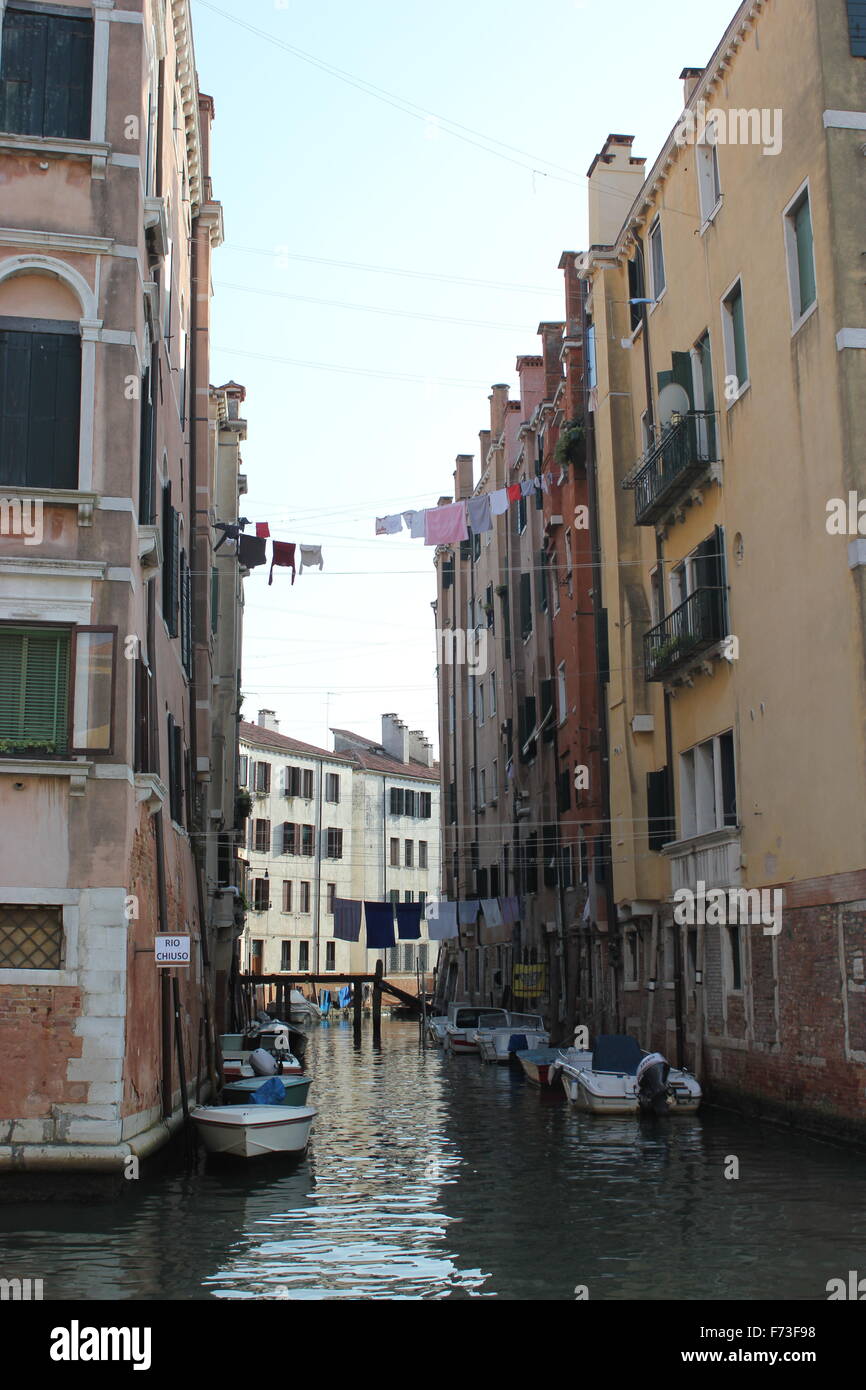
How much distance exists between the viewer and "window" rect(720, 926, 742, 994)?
71.8ft

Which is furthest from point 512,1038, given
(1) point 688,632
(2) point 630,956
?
(1) point 688,632

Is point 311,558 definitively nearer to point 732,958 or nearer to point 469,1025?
point 732,958

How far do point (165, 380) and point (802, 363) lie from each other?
8835 mm

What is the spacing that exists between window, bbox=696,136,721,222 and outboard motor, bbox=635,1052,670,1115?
43.2ft

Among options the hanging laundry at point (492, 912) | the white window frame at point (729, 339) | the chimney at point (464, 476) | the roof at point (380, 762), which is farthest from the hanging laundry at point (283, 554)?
the roof at point (380, 762)

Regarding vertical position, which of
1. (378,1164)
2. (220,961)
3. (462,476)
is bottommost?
(378,1164)

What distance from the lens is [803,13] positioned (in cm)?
1878

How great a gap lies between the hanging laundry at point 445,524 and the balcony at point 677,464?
3291 millimetres

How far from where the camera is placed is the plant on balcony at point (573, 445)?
31531 mm

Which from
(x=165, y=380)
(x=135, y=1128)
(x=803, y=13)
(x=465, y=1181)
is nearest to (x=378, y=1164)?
(x=465, y=1181)

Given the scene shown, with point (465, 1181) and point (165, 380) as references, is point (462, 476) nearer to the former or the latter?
point (165, 380)

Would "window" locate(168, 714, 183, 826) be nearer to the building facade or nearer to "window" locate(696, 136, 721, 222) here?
the building facade

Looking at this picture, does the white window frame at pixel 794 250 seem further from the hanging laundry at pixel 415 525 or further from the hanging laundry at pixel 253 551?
the hanging laundry at pixel 253 551

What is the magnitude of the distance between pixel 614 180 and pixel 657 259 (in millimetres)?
4983
